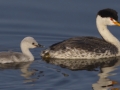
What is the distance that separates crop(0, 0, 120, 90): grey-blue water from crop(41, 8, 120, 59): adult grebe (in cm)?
20

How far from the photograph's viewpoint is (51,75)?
1277cm

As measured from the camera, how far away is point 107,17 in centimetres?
1501

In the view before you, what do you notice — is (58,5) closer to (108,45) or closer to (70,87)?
(108,45)

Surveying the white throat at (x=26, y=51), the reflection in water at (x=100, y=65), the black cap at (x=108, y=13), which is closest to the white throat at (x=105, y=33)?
the black cap at (x=108, y=13)

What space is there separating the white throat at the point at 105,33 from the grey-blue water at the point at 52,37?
2.22 feet

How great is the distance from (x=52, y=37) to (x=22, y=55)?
1.94m

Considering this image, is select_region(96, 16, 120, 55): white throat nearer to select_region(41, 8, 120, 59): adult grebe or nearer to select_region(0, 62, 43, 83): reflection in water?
select_region(41, 8, 120, 59): adult grebe

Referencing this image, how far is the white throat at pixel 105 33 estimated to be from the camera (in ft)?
49.6

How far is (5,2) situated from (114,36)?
3.63m

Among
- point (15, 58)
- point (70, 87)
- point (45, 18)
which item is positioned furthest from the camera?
point (45, 18)

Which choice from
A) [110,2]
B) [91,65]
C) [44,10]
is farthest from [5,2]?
[91,65]

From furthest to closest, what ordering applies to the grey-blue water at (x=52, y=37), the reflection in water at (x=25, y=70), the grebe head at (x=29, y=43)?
the grebe head at (x=29, y=43)
the reflection in water at (x=25, y=70)
the grey-blue water at (x=52, y=37)

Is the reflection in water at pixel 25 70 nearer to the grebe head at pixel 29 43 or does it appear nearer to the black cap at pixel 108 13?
the grebe head at pixel 29 43

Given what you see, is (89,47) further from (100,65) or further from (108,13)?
(108,13)
